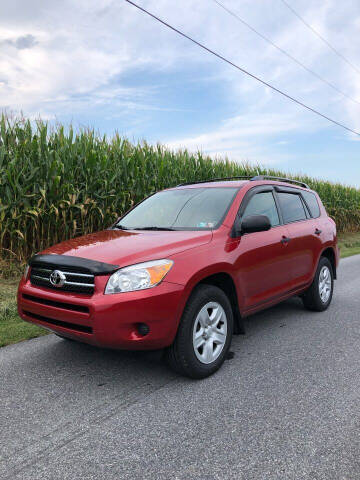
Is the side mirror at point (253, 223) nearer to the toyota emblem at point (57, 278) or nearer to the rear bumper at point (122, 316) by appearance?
the rear bumper at point (122, 316)

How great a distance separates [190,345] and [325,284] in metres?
3.25

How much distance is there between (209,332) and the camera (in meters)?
3.61

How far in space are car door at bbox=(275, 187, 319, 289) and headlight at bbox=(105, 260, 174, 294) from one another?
7.28 ft

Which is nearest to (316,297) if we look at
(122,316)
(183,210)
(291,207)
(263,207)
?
(291,207)

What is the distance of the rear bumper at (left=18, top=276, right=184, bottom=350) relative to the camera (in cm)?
312

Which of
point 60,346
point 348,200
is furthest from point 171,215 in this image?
point 348,200

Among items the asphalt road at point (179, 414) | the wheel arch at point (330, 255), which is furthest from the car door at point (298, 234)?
the asphalt road at point (179, 414)

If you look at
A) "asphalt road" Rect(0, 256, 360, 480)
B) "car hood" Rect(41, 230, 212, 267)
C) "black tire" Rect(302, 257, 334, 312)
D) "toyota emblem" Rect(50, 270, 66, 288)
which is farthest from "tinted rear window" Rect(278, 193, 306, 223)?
"toyota emblem" Rect(50, 270, 66, 288)

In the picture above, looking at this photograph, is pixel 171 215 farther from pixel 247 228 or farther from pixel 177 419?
pixel 177 419

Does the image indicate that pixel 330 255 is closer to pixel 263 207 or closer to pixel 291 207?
pixel 291 207

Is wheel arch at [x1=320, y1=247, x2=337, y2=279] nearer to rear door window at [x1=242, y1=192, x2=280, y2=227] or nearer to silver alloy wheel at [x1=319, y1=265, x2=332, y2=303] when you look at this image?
silver alloy wheel at [x1=319, y1=265, x2=332, y2=303]

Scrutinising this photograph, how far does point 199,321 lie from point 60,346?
1.72 metres

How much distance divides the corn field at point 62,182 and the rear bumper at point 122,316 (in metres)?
4.84

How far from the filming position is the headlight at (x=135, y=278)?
3.19 meters
